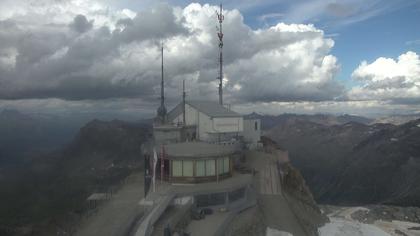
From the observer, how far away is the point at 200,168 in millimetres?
41406

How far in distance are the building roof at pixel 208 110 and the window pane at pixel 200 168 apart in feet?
45.7

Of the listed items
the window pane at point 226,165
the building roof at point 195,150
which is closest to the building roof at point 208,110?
the building roof at point 195,150

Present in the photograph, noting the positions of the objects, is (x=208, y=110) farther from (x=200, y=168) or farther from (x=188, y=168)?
(x=188, y=168)

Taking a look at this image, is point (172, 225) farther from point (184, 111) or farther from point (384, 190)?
point (384, 190)

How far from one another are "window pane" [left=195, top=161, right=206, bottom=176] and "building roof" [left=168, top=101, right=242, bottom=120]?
45.7 feet

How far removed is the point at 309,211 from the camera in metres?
57.8

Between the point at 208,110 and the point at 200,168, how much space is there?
646 inches

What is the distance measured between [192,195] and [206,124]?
18.6 meters

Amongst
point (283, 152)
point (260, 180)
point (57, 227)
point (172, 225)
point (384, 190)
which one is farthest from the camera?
point (384, 190)

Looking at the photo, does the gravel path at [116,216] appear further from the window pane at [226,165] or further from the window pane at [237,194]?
the window pane at [226,165]

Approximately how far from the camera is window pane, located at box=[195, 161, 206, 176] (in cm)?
4125

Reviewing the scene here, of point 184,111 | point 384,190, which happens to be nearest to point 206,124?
point 184,111

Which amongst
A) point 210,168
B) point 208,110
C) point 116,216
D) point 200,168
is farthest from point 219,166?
point 208,110

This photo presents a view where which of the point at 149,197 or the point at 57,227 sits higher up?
the point at 149,197
